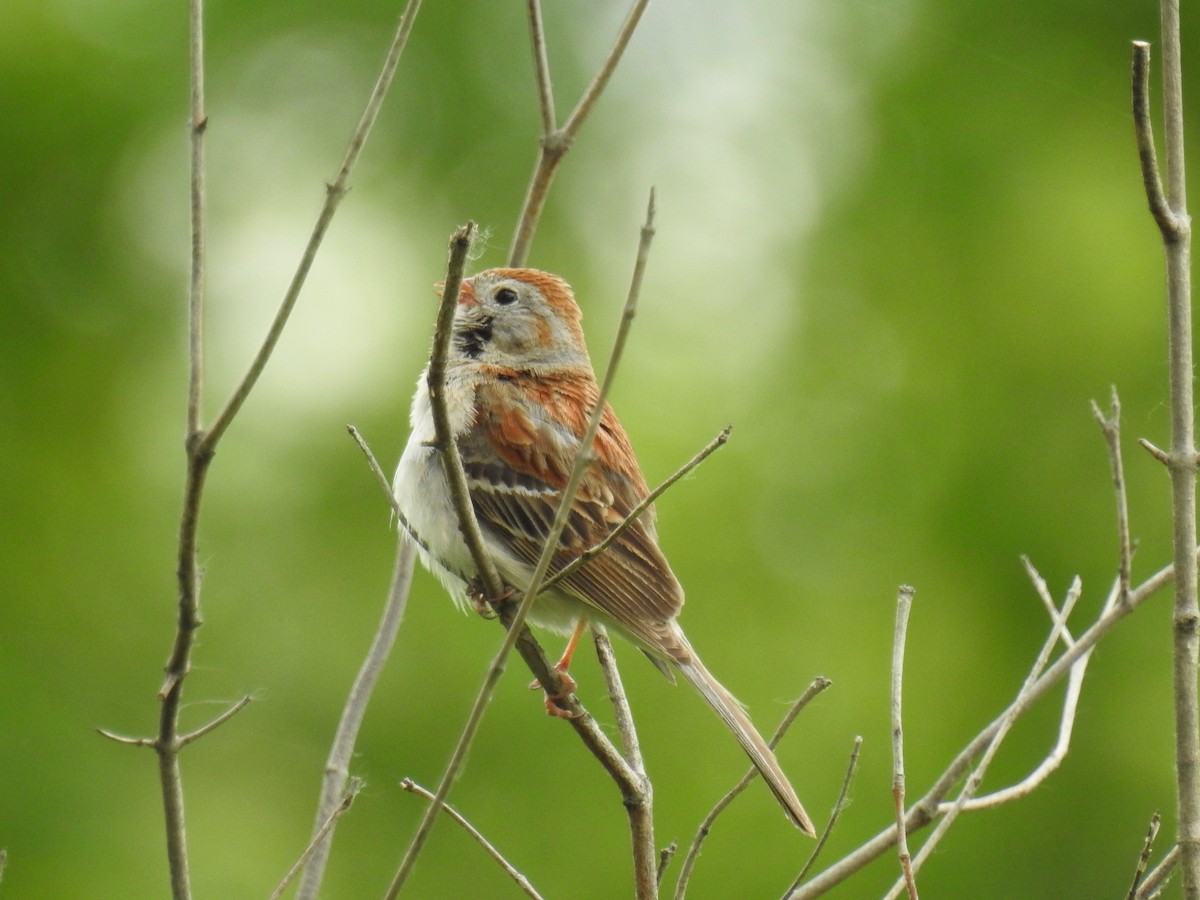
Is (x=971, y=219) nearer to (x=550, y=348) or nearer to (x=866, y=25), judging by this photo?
(x=866, y=25)

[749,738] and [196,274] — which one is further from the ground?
[196,274]

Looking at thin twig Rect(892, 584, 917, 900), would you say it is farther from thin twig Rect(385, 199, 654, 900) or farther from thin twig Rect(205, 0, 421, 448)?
thin twig Rect(205, 0, 421, 448)

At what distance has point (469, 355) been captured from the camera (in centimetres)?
500

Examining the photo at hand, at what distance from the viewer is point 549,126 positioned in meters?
3.75

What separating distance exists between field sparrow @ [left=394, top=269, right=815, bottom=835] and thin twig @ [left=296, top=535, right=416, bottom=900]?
0.10 m

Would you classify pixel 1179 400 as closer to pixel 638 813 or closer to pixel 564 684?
pixel 638 813

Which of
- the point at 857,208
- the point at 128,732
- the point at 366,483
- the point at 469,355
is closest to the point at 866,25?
the point at 857,208

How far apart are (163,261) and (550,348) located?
9.20 meters

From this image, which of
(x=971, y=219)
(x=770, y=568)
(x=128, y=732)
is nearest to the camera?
(x=128, y=732)

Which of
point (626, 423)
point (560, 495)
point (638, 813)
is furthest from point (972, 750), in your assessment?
point (626, 423)

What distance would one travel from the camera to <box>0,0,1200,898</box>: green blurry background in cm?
1059

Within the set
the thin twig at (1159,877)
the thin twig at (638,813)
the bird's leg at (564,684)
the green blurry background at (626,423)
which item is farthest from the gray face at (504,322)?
the green blurry background at (626,423)

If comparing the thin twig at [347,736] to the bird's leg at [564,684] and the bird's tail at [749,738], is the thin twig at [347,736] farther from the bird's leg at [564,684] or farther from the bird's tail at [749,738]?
the bird's tail at [749,738]

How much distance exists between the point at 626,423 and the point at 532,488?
23.4 ft
